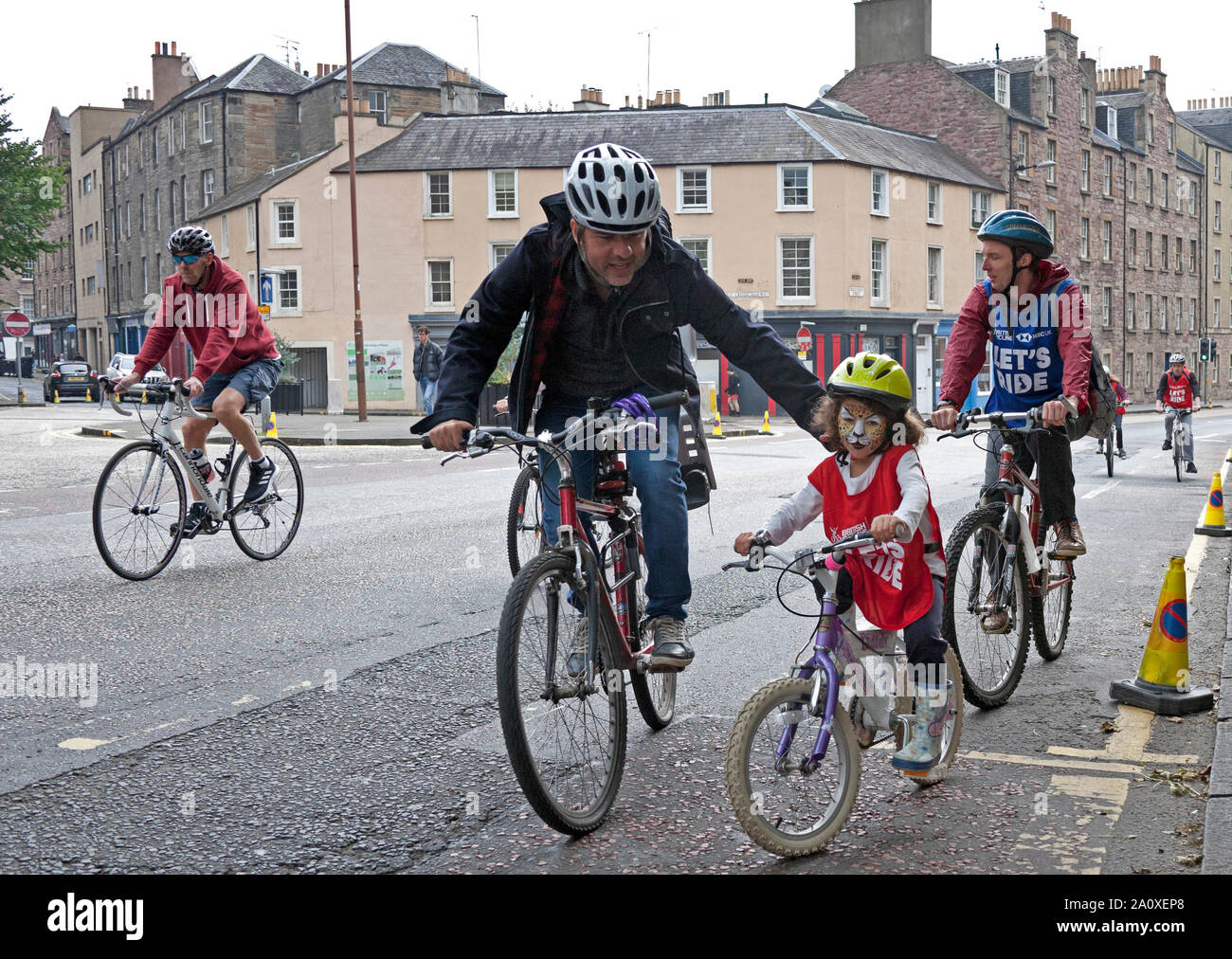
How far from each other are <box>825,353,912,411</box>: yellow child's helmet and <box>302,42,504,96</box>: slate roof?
51.6m

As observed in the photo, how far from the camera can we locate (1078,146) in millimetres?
59062

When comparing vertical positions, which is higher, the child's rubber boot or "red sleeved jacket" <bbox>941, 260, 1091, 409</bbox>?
"red sleeved jacket" <bbox>941, 260, 1091, 409</bbox>

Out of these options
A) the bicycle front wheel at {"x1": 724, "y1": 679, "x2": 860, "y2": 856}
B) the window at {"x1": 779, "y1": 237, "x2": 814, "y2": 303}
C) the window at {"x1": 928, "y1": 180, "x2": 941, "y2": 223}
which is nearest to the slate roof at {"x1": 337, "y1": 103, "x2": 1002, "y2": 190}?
the window at {"x1": 928, "y1": 180, "x2": 941, "y2": 223}

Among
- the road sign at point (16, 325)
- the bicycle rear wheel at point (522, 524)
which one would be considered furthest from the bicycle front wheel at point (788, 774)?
the road sign at point (16, 325)

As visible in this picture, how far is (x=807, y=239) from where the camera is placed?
4322cm

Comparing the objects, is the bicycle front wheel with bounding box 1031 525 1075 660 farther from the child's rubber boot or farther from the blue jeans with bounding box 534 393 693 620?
the blue jeans with bounding box 534 393 693 620

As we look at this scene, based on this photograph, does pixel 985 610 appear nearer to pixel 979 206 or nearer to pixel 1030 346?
pixel 1030 346

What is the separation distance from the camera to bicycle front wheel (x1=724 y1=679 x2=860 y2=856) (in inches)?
131

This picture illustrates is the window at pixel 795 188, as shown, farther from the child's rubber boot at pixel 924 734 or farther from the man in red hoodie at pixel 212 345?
the child's rubber boot at pixel 924 734

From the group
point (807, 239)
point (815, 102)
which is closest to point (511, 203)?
point (807, 239)

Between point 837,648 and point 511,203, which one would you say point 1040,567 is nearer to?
point 837,648

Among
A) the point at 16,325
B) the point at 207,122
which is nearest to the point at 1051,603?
the point at 16,325

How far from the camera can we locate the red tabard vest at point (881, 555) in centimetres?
386

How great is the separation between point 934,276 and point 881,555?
46213 mm
